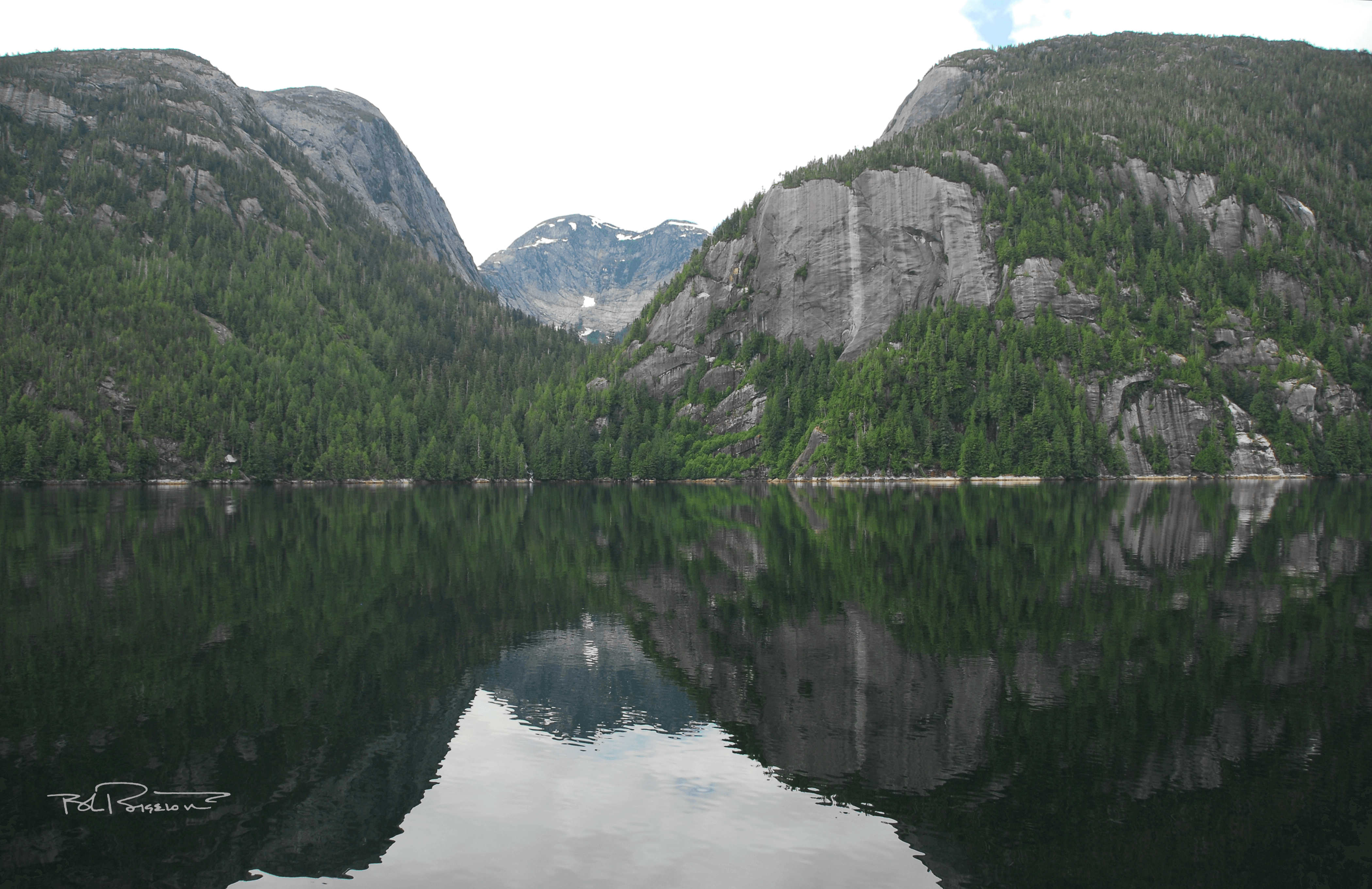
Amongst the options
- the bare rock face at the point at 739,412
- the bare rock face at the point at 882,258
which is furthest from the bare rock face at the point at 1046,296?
the bare rock face at the point at 739,412

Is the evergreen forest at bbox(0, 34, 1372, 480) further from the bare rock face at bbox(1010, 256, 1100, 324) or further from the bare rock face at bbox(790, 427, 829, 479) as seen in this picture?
the bare rock face at bbox(1010, 256, 1100, 324)

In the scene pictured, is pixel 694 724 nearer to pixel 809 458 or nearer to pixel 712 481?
pixel 809 458

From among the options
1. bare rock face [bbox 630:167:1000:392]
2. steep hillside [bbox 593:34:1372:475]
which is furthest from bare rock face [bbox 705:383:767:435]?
bare rock face [bbox 630:167:1000:392]

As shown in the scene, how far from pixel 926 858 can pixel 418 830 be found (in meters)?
8.63

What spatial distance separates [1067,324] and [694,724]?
539ft

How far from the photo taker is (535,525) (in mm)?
68125

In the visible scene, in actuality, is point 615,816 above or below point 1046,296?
below

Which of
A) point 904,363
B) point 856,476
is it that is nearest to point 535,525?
point 856,476

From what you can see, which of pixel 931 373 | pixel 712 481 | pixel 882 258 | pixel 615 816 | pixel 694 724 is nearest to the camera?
pixel 615 816

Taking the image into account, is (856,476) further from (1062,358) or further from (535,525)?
(535,525)

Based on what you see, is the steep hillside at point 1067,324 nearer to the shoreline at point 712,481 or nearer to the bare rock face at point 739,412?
the bare rock face at point 739,412
